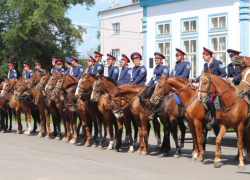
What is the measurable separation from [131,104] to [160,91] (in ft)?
4.88

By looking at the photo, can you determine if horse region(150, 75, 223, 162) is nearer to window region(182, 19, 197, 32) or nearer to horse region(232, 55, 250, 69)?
horse region(232, 55, 250, 69)

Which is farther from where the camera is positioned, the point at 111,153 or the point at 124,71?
the point at 124,71

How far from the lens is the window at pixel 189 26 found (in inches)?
1129

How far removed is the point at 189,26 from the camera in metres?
28.9

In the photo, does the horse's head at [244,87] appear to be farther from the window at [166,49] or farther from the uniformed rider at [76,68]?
the window at [166,49]

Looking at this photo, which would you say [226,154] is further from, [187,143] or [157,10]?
[157,10]

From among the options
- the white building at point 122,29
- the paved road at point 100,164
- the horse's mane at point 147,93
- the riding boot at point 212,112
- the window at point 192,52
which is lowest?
the paved road at point 100,164

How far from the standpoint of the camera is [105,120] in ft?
52.9

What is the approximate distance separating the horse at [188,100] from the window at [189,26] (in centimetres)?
1548

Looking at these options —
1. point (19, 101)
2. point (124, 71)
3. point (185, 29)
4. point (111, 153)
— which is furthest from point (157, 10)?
point (111, 153)

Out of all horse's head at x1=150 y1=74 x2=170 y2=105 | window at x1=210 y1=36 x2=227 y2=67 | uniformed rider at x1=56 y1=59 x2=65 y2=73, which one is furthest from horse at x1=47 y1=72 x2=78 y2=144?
window at x1=210 y1=36 x2=227 y2=67

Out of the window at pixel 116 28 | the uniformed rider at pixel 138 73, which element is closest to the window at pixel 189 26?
the uniformed rider at pixel 138 73

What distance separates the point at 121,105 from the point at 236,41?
1285 cm

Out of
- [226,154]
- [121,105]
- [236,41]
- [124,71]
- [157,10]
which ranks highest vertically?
[157,10]
